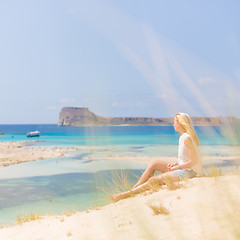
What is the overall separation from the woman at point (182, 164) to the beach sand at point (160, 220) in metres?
0.14

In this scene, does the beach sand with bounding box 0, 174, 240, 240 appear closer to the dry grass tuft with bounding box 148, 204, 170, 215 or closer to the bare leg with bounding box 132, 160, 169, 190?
the dry grass tuft with bounding box 148, 204, 170, 215

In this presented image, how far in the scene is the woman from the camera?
5148 mm

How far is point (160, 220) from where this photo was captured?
4.07 meters

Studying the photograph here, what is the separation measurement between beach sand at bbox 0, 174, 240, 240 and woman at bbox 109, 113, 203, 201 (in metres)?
0.14

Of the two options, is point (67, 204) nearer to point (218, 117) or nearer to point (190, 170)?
point (190, 170)

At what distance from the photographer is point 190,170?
5270mm

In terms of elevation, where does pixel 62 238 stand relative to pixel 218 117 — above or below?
below

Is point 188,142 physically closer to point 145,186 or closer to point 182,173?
point 182,173

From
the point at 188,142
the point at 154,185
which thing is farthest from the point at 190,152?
the point at 154,185

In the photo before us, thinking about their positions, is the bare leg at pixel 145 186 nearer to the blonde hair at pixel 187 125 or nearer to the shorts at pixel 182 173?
the shorts at pixel 182 173

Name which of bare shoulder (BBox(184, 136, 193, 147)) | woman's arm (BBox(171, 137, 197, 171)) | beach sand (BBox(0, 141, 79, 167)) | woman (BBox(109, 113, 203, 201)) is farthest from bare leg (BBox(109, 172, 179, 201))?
beach sand (BBox(0, 141, 79, 167))

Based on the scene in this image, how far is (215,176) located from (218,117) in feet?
11.9

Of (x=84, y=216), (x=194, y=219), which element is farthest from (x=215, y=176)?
(x=84, y=216)

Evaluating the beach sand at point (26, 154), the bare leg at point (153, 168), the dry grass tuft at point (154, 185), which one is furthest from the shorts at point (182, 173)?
the beach sand at point (26, 154)
